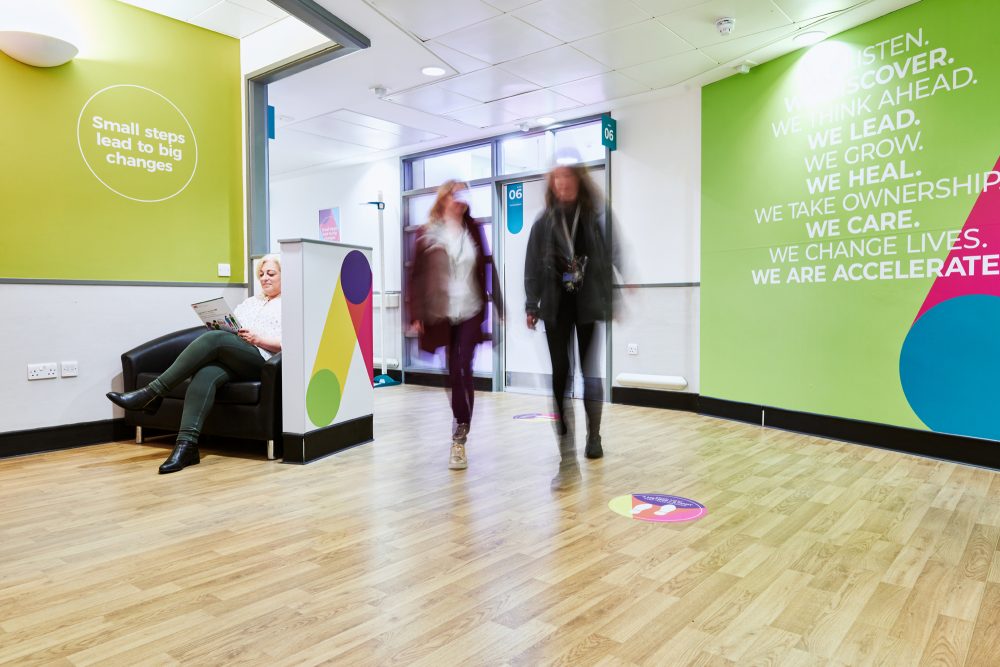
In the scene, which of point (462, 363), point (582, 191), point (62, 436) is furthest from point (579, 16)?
point (62, 436)

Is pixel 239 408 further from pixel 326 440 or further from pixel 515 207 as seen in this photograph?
pixel 515 207

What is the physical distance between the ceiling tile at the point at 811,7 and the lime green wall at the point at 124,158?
4060 mm

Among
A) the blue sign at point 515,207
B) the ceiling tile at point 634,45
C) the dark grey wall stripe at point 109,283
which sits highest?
the ceiling tile at point 634,45

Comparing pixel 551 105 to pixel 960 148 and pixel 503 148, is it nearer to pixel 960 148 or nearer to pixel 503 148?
pixel 503 148

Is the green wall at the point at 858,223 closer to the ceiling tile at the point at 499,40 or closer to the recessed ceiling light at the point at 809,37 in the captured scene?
the recessed ceiling light at the point at 809,37

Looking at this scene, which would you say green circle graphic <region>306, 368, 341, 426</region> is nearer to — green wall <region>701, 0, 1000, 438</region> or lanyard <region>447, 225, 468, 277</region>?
lanyard <region>447, 225, 468, 277</region>

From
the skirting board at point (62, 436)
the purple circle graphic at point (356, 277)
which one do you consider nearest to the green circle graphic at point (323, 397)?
the purple circle graphic at point (356, 277)

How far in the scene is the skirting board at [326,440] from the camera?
138 inches

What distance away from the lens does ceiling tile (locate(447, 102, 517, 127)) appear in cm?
588

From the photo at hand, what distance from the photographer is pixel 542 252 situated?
3215 mm

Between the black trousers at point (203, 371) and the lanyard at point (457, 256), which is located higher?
the lanyard at point (457, 256)

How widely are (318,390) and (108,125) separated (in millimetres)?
2472

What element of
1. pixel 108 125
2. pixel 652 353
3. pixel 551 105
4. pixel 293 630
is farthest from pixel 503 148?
pixel 293 630

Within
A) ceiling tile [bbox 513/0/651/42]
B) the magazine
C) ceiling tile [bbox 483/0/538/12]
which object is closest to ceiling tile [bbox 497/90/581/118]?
ceiling tile [bbox 513/0/651/42]
